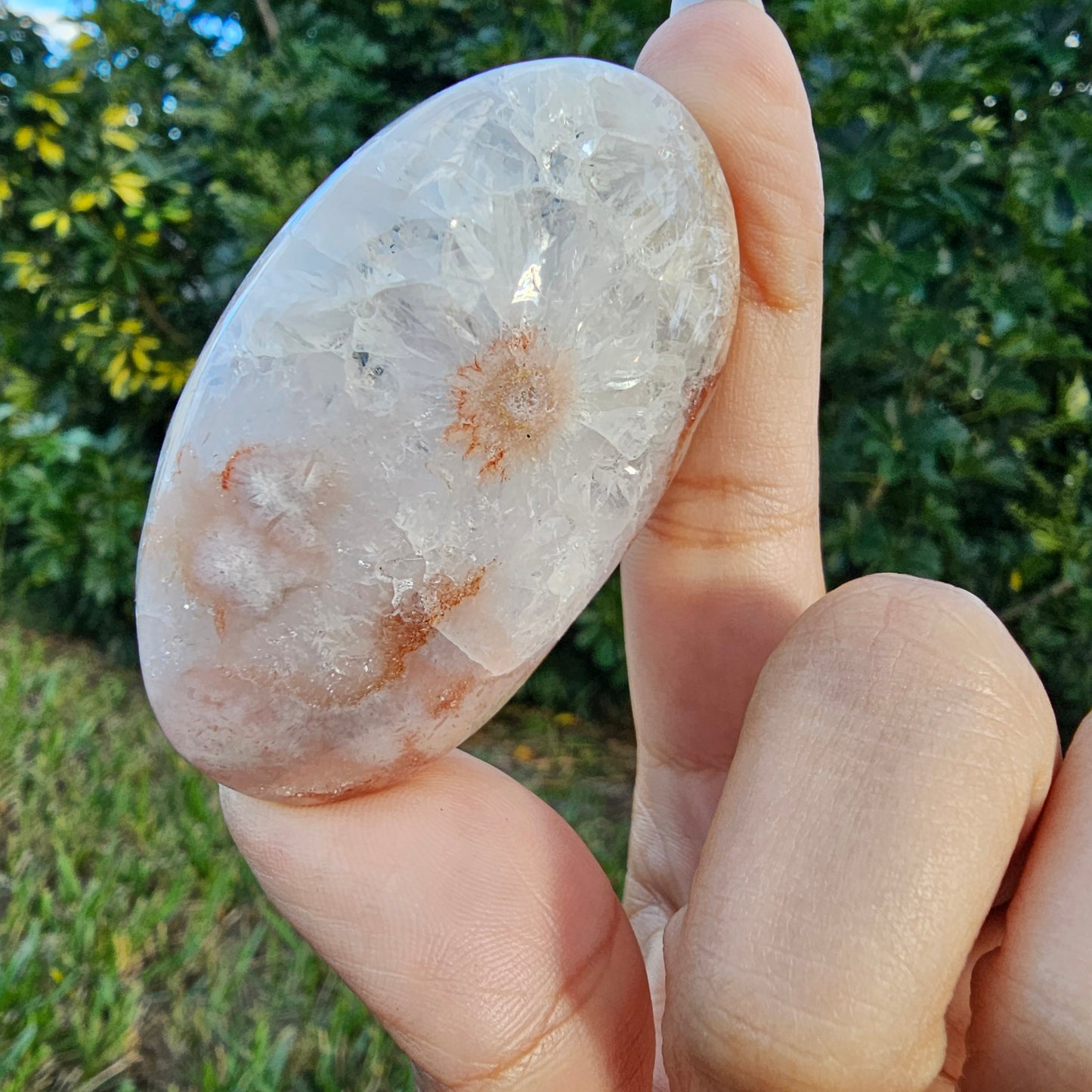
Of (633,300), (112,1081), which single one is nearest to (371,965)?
(633,300)

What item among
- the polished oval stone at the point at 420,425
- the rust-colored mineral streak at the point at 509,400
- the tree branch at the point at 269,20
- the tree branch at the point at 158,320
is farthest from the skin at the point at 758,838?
the tree branch at the point at 158,320

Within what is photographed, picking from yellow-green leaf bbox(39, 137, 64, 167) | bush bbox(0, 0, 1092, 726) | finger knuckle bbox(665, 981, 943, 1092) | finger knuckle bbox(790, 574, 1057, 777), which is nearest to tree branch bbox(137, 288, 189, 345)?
bush bbox(0, 0, 1092, 726)

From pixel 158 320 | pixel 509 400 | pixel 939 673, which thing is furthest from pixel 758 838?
pixel 158 320

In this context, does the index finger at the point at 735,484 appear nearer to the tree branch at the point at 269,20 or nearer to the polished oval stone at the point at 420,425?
the polished oval stone at the point at 420,425

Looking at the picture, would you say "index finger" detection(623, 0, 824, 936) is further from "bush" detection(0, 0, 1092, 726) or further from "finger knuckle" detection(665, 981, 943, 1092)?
"bush" detection(0, 0, 1092, 726)

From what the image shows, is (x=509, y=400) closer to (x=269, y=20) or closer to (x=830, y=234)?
(x=830, y=234)

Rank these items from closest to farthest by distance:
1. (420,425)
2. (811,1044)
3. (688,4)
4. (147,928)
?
(811,1044)
(420,425)
(688,4)
(147,928)

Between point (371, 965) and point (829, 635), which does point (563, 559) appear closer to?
point (829, 635)
